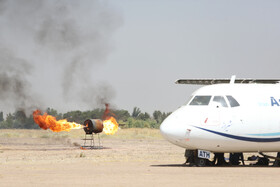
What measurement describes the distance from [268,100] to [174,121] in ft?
16.0

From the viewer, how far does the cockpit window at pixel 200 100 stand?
28.2 m

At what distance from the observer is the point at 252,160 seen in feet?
111

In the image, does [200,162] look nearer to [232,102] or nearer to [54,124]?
[232,102]

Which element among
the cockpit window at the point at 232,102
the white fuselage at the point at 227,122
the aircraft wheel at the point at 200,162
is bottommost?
the aircraft wheel at the point at 200,162

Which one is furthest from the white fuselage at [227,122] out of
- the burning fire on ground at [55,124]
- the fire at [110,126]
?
the fire at [110,126]

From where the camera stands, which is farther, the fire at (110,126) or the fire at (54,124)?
the fire at (110,126)

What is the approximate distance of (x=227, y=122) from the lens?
2762 centimetres

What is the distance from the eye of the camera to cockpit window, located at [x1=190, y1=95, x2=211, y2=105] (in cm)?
2823

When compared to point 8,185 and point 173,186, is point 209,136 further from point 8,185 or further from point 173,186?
point 8,185

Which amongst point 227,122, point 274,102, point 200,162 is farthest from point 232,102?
point 200,162

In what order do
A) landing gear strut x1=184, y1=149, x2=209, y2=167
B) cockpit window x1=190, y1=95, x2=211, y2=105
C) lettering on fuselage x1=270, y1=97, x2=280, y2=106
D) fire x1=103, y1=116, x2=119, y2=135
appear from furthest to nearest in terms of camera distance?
fire x1=103, y1=116, x2=119, y2=135
landing gear strut x1=184, y1=149, x2=209, y2=167
lettering on fuselage x1=270, y1=97, x2=280, y2=106
cockpit window x1=190, y1=95, x2=211, y2=105

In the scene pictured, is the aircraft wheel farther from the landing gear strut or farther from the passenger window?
the passenger window

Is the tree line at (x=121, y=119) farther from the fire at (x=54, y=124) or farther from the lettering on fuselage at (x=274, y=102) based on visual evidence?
the lettering on fuselage at (x=274, y=102)

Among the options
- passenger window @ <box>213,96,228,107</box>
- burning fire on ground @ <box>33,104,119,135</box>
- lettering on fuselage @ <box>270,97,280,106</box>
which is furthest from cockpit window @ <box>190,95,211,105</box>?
burning fire on ground @ <box>33,104,119,135</box>
